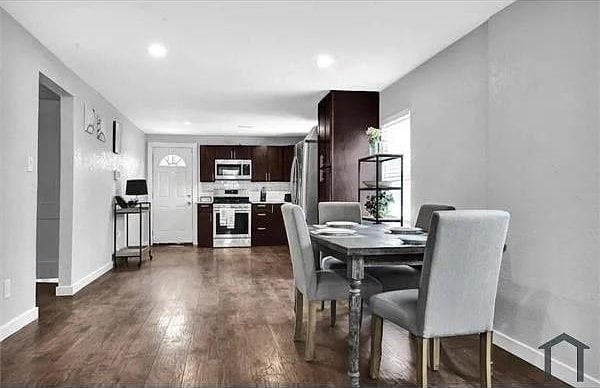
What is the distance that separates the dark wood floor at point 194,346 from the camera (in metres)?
2.53

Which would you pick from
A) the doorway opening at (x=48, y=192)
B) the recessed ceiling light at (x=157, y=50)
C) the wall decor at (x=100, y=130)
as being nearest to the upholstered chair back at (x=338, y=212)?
the recessed ceiling light at (x=157, y=50)

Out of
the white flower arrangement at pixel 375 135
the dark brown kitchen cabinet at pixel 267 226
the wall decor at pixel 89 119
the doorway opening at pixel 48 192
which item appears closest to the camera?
the white flower arrangement at pixel 375 135

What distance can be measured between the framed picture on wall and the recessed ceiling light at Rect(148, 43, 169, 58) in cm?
269

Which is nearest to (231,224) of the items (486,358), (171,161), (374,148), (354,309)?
(171,161)

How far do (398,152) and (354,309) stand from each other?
10.2 ft

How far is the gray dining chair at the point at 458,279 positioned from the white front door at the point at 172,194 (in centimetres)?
785

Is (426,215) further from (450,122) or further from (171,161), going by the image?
(171,161)

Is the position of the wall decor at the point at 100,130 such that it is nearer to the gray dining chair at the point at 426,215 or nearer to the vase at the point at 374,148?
the vase at the point at 374,148

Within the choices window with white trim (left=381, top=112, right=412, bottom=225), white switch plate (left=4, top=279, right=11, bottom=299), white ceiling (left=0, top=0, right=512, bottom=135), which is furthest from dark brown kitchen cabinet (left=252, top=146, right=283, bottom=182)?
white switch plate (left=4, top=279, right=11, bottom=299)

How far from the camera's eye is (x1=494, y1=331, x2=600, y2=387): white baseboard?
7.80ft

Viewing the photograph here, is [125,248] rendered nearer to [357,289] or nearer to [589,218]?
[357,289]

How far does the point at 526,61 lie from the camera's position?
2.88 metres

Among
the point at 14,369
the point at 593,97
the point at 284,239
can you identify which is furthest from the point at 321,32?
the point at 284,239
